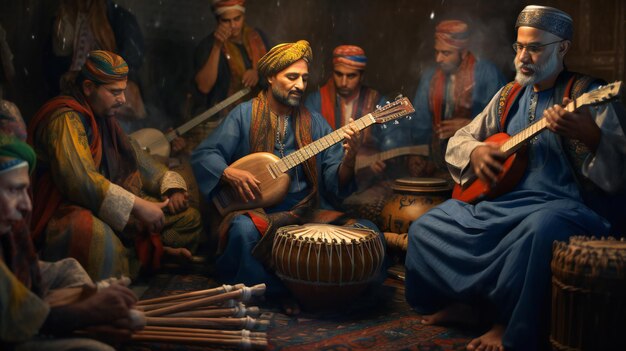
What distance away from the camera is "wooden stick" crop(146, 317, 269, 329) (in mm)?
4332

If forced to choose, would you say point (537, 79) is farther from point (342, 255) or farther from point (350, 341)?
point (350, 341)

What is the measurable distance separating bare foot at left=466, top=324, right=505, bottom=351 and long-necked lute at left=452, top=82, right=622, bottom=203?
884mm

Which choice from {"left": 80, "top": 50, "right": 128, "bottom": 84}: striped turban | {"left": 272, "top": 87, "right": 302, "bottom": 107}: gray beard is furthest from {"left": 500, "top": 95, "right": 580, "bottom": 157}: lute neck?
{"left": 80, "top": 50, "right": 128, "bottom": 84}: striped turban

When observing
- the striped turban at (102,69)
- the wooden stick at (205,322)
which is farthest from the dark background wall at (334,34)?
the wooden stick at (205,322)

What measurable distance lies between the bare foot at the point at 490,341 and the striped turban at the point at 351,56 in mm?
3056

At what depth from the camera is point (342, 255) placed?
5.23 m

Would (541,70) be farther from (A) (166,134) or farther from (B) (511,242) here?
(A) (166,134)

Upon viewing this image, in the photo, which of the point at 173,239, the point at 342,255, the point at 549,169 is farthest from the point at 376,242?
the point at 173,239

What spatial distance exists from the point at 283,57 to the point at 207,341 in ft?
8.30

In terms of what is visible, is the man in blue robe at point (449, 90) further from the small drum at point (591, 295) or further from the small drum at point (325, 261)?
the small drum at point (591, 295)

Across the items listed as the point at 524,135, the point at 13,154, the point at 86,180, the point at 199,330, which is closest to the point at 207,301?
the point at 199,330

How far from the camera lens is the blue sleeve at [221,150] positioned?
5.95m

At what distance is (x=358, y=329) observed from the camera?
514 cm

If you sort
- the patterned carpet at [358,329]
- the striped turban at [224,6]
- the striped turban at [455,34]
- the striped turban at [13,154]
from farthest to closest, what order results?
the striped turban at [224,6] → the striped turban at [455,34] → the patterned carpet at [358,329] → the striped turban at [13,154]
